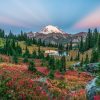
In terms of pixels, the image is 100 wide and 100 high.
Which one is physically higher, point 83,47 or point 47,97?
point 83,47

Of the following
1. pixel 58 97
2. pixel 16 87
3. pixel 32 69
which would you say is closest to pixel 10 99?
pixel 16 87

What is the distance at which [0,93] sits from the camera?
86.8 feet

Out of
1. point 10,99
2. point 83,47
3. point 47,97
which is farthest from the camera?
point 83,47

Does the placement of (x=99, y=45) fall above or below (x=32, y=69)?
above

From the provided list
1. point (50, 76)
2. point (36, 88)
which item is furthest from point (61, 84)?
point (36, 88)

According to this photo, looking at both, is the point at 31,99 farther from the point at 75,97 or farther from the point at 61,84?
the point at 61,84

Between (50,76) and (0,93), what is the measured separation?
26.5 meters

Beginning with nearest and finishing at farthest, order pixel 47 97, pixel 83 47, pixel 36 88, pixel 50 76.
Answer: pixel 47 97 < pixel 36 88 < pixel 50 76 < pixel 83 47

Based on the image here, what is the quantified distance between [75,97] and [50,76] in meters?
22.9

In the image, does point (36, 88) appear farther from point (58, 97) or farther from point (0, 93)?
point (0, 93)

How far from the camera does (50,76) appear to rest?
52562mm

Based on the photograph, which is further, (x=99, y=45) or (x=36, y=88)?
(x=99, y=45)

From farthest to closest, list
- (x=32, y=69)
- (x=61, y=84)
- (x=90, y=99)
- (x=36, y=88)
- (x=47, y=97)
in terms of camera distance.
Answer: (x=32, y=69)
(x=61, y=84)
(x=36, y=88)
(x=47, y=97)
(x=90, y=99)

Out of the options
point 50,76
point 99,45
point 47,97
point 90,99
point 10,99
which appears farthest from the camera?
point 99,45
